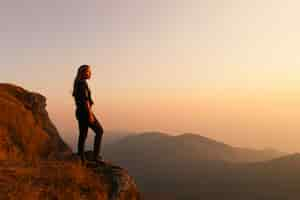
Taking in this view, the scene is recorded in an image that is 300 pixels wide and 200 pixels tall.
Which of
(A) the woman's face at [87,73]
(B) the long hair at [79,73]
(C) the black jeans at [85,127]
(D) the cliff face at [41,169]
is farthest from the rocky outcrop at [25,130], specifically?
(A) the woman's face at [87,73]

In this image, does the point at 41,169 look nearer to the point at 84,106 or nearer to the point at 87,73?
the point at 84,106

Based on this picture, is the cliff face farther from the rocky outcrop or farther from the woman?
the woman

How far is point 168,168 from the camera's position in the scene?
16262cm

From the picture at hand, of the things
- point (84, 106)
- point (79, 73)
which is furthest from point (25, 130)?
point (79, 73)

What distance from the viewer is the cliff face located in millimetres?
8266

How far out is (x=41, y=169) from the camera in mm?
9312

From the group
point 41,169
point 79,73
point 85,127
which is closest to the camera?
point 41,169

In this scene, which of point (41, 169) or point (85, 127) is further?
point (85, 127)

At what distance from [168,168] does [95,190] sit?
156181mm

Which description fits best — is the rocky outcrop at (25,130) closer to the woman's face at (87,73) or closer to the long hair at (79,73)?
the long hair at (79,73)

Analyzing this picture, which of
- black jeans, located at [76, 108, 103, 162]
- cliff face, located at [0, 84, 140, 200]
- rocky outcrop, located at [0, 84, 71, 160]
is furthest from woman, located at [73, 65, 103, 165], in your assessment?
rocky outcrop, located at [0, 84, 71, 160]

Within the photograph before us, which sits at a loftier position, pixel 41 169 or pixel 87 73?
pixel 87 73

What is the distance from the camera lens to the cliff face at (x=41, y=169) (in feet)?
27.1

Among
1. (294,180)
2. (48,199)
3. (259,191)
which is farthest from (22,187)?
(294,180)
